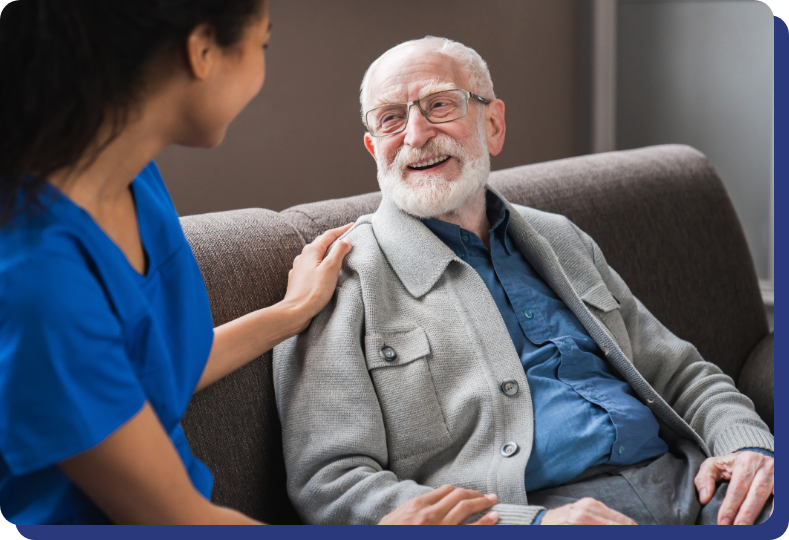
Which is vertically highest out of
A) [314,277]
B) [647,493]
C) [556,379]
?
[314,277]

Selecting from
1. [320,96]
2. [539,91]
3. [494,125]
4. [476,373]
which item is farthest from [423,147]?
[539,91]

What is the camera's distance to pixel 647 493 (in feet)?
3.80

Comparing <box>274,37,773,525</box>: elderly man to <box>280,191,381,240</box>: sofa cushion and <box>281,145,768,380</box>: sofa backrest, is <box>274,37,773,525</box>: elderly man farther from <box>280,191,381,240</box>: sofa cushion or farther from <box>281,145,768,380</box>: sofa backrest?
<box>281,145,768,380</box>: sofa backrest

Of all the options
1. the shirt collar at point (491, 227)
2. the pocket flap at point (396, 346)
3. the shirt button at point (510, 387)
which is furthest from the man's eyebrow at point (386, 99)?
the shirt button at point (510, 387)

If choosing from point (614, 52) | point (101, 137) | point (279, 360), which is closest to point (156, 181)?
point (101, 137)

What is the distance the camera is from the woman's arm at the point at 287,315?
107cm

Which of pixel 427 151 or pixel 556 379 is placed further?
pixel 427 151

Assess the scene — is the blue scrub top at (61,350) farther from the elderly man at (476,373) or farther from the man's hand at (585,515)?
the man's hand at (585,515)

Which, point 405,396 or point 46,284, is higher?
point 46,284

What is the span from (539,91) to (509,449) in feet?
7.17

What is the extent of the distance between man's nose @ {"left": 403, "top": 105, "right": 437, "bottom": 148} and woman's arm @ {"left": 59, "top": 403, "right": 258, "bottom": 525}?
820 mm

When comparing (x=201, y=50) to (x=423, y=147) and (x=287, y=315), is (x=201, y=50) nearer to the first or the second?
(x=287, y=315)

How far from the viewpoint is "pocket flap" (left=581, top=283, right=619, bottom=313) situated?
1.38 meters

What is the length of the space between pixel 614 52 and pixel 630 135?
1.28 feet
